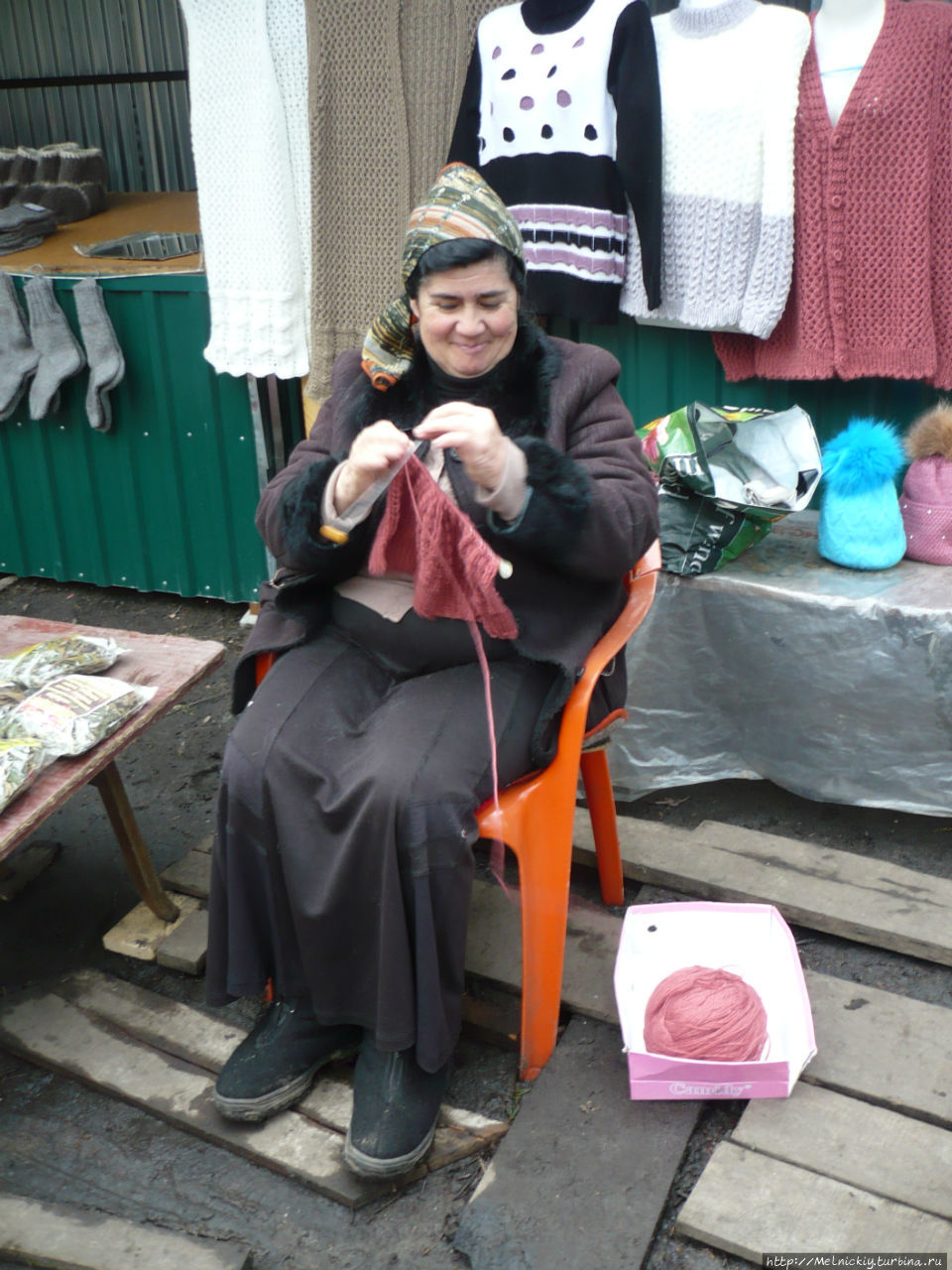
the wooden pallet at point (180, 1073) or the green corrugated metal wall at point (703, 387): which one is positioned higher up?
the green corrugated metal wall at point (703, 387)

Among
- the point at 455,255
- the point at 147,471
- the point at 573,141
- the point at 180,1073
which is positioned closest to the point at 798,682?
the point at 455,255

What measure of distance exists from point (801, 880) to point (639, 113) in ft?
6.06

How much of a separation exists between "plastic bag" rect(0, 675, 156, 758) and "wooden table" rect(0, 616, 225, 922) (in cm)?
3

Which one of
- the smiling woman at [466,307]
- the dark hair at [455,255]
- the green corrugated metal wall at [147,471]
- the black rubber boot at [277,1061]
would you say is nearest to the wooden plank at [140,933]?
the black rubber boot at [277,1061]

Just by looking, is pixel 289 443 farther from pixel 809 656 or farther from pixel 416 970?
pixel 416 970

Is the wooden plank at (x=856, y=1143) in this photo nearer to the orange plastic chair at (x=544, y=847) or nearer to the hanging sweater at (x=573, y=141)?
the orange plastic chair at (x=544, y=847)

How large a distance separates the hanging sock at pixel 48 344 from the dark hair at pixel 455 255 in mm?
2408

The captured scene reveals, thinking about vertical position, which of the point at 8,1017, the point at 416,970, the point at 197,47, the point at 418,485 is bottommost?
the point at 8,1017

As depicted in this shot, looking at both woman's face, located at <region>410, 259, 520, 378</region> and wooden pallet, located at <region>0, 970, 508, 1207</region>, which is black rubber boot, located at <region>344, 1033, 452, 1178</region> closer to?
wooden pallet, located at <region>0, 970, 508, 1207</region>

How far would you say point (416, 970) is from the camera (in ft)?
5.80

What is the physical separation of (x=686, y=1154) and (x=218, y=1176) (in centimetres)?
79

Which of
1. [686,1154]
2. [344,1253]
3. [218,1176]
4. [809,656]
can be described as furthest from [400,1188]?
[809,656]

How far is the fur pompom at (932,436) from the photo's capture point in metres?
2.58

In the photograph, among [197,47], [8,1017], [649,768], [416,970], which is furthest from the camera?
[197,47]
